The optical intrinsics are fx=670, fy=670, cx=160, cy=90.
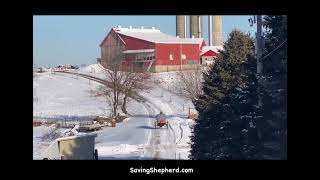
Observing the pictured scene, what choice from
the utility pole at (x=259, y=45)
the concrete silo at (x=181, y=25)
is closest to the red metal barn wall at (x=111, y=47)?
the concrete silo at (x=181, y=25)

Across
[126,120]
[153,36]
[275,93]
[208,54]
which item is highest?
[153,36]

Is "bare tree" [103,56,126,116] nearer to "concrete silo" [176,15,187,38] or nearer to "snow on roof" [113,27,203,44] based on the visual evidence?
"snow on roof" [113,27,203,44]

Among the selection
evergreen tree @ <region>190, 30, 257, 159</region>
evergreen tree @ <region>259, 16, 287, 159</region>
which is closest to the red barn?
evergreen tree @ <region>190, 30, 257, 159</region>

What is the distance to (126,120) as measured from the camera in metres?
4.96

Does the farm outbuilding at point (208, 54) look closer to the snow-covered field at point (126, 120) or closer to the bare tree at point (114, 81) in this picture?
the snow-covered field at point (126, 120)

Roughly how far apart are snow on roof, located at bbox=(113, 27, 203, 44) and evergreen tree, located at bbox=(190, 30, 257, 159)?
359 millimetres

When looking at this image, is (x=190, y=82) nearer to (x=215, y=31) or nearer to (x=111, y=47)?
(x=215, y=31)

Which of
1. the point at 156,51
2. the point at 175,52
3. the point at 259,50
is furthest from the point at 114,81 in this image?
the point at 259,50

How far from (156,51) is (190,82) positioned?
1.15 feet

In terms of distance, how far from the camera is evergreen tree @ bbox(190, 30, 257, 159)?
5.03m

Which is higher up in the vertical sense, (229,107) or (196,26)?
(196,26)

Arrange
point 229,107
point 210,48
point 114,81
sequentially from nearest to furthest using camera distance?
point 114,81 → point 210,48 → point 229,107
